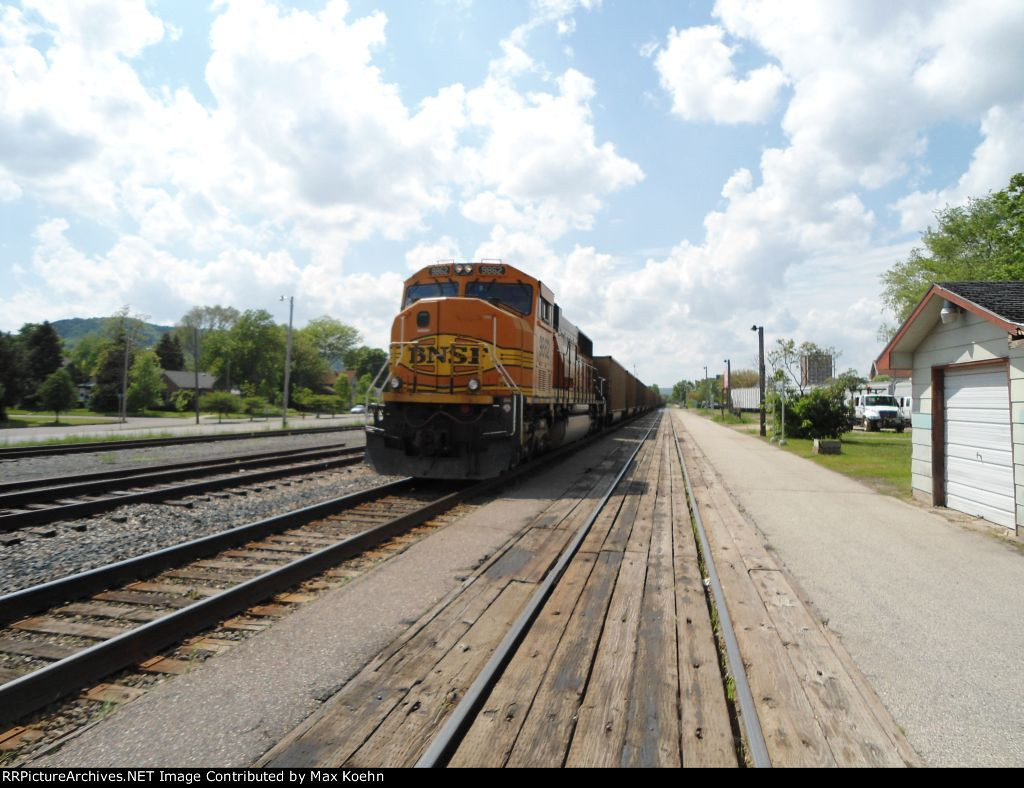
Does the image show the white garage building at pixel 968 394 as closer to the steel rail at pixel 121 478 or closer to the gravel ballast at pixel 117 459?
the steel rail at pixel 121 478

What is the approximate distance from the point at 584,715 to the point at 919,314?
9.11 m

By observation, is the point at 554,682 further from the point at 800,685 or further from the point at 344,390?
the point at 344,390

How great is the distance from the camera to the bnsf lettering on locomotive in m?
9.71

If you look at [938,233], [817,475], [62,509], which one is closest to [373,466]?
[62,509]

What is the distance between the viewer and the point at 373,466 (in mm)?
9625

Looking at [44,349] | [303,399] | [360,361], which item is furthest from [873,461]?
[360,361]

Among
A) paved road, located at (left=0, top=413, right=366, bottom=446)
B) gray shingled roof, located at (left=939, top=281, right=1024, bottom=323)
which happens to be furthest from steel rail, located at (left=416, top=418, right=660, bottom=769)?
paved road, located at (left=0, top=413, right=366, bottom=446)

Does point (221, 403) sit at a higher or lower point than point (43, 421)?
higher

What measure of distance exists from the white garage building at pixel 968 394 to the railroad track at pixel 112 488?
11036mm

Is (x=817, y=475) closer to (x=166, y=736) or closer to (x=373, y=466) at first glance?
(x=373, y=466)

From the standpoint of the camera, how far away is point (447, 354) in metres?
9.84

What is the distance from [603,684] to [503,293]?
339 inches

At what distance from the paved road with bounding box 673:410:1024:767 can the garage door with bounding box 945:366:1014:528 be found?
20.8 inches

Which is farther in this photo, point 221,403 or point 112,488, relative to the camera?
point 221,403
